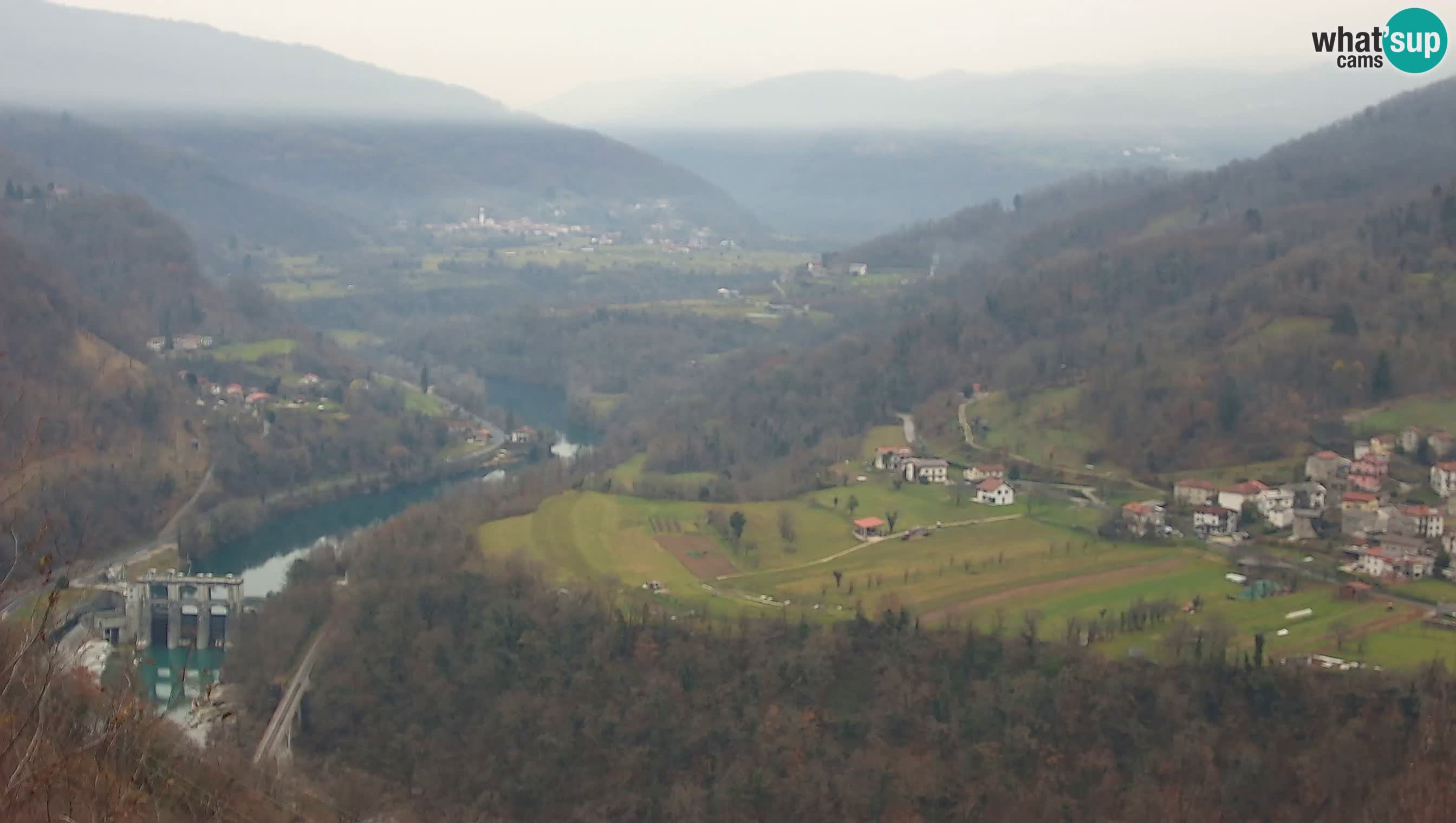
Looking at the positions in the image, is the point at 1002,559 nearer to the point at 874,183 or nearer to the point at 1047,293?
the point at 1047,293

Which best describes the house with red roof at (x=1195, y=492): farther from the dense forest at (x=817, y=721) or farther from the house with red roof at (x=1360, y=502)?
the dense forest at (x=817, y=721)

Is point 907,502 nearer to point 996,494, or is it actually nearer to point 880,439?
point 996,494

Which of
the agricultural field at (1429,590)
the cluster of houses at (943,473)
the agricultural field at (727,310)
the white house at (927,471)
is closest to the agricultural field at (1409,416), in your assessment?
the agricultural field at (1429,590)

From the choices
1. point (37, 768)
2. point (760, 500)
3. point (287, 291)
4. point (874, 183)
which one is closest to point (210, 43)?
point (874, 183)

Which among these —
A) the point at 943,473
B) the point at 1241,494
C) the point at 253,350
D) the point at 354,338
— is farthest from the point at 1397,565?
the point at 354,338

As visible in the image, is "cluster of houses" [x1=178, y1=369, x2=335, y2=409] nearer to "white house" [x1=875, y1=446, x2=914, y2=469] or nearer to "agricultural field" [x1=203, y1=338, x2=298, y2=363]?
Result: "agricultural field" [x1=203, y1=338, x2=298, y2=363]

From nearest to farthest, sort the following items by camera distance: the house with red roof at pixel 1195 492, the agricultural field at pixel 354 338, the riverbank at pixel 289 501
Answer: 1. the house with red roof at pixel 1195 492
2. the riverbank at pixel 289 501
3. the agricultural field at pixel 354 338

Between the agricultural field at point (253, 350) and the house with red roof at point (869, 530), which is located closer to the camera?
the house with red roof at point (869, 530)
